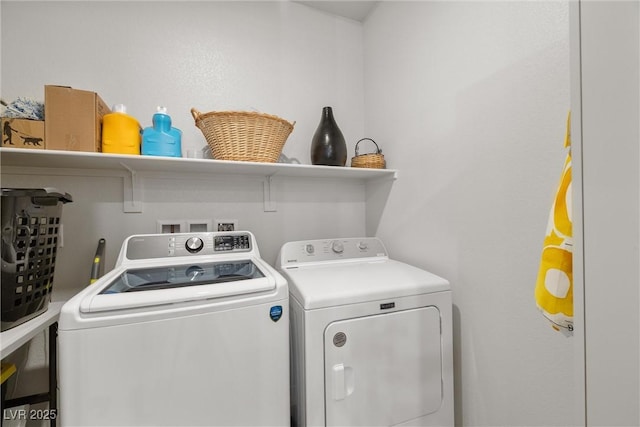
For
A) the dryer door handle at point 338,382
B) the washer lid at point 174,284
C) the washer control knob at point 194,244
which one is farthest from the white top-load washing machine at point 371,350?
the washer control knob at point 194,244

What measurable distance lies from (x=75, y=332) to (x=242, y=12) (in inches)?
77.0

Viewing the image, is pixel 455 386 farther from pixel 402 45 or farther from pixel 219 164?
pixel 402 45

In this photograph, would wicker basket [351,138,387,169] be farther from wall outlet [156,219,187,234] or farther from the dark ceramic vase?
wall outlet [156,219,187,234]

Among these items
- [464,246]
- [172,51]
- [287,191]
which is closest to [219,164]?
[287,191]

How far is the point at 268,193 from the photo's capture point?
70.8 inches

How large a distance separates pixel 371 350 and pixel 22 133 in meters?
1.67

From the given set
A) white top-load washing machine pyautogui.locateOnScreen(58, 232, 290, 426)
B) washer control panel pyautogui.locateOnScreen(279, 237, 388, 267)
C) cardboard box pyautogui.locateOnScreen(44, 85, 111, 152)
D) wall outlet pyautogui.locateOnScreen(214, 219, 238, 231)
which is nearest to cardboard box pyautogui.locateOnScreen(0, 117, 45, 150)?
cardboard box pyautogui.locateOnScreen(44, 85, 111, 152)

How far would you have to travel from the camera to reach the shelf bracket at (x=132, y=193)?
1519 mm

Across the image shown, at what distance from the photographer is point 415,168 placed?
1546mm

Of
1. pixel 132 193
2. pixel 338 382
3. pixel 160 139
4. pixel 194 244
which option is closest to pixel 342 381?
pixel 338 382

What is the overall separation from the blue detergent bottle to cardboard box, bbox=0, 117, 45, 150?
0.36 m

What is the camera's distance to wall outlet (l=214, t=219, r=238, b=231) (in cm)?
168

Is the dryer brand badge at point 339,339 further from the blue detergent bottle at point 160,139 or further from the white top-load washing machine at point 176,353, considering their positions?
the blue detergent bottle at point 160,139

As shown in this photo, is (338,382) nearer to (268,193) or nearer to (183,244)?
(183,244)
